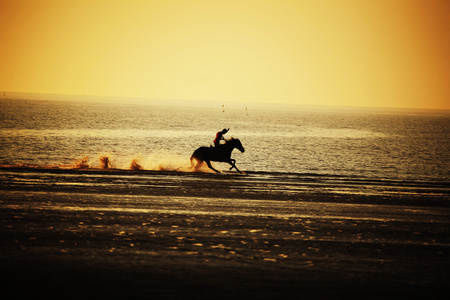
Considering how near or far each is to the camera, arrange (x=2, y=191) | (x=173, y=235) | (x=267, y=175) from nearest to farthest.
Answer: (x=173, y=235) < (x=2, y=191) < (x=267, y=175)

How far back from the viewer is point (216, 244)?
9.57 metres

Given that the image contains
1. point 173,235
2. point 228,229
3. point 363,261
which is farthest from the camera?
point 228,229

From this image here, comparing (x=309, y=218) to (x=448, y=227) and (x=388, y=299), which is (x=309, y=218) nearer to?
(x=448, y=227)

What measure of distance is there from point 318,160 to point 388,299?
1566 inches

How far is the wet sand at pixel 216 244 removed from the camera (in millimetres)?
6945

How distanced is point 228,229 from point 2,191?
27.8 ft

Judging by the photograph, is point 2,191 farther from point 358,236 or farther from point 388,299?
point 388,299

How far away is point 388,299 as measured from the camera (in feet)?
21.8

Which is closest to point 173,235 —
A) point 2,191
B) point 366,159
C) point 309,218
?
point 309,218

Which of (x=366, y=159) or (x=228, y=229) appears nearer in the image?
(x=228, y=229)

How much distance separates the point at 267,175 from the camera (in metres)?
24.7

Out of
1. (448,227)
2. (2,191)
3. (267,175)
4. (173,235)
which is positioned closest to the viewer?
(173,235)

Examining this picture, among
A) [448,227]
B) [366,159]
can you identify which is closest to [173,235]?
[448,227]

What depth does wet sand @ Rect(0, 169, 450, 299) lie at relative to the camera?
6.95 meters
